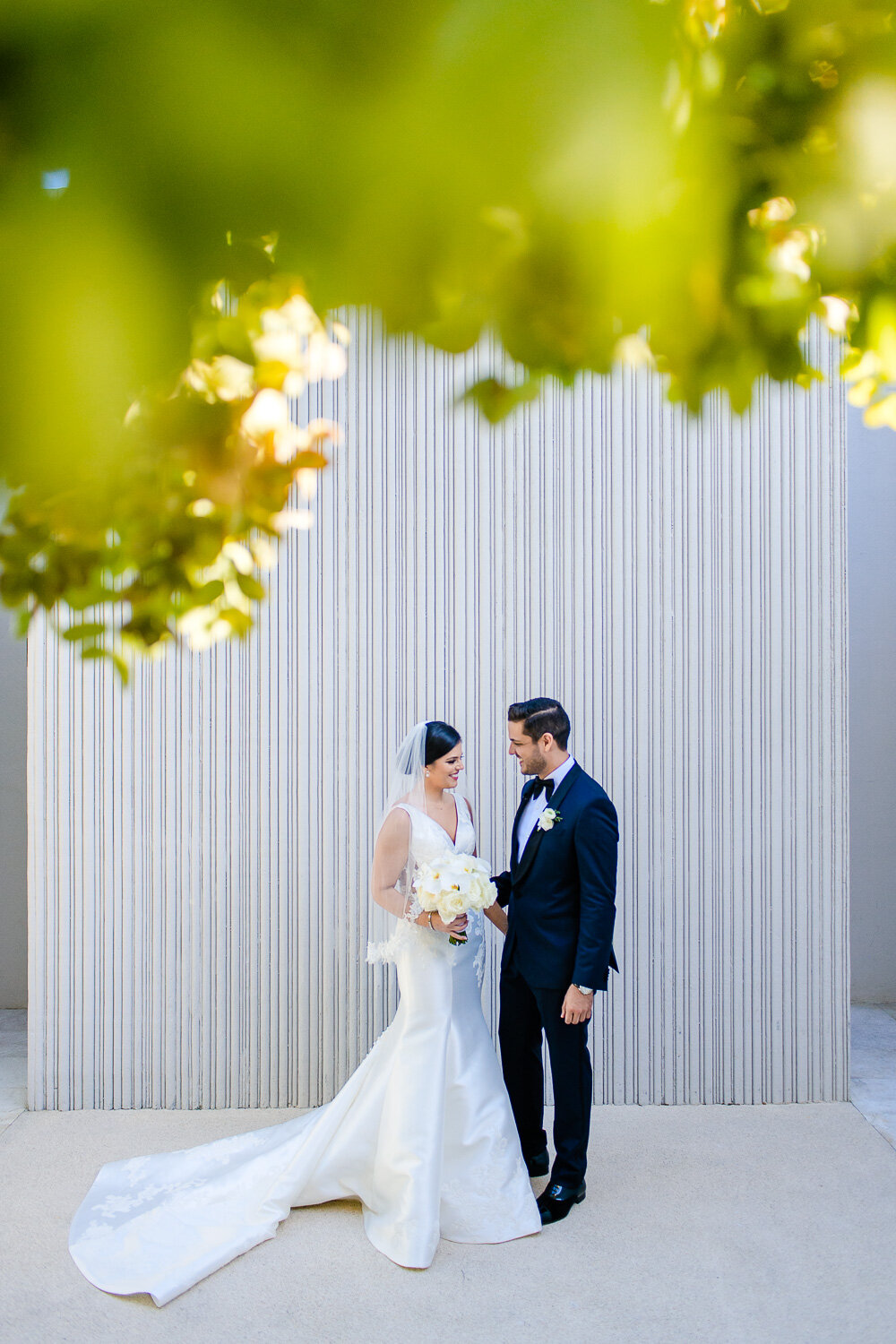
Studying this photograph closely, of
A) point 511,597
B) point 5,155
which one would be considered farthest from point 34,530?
point 511,597

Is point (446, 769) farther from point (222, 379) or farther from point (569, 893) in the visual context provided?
point (222, 379)

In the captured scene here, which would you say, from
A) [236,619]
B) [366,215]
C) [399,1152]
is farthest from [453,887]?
[366,215]

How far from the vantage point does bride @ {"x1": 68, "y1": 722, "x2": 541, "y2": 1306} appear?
2.84m

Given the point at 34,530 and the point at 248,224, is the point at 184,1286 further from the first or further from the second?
the point at 248,224

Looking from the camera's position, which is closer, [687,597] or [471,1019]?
[471,1019]

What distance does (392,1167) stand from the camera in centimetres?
293

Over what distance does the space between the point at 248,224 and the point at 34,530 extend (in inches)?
20.1

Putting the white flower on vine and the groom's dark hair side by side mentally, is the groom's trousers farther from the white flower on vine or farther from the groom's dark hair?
the white flower on vine

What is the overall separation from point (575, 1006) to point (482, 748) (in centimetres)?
119

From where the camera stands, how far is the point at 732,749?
157 inches

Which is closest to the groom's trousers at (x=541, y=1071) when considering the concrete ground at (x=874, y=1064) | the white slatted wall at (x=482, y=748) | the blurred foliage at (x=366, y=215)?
the white slatted wall at (x=482, y=748)

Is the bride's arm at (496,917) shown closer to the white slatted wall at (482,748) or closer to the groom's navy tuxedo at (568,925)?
the groom's navy tuxedo at (568,925)

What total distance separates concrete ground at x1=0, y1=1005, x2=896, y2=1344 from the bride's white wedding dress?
0.07 metres

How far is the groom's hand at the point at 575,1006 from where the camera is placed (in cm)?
303
